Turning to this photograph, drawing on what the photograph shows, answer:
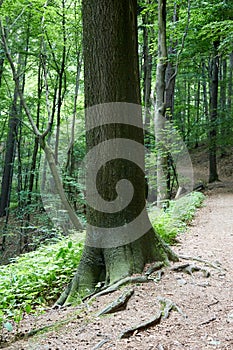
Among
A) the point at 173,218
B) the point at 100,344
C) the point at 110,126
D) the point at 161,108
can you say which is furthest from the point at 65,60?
the point at 100,344

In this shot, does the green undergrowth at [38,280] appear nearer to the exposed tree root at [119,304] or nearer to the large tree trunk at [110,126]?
the large tree trunk at [110,126]

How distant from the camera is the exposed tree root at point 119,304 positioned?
3014mm

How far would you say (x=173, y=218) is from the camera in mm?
7242

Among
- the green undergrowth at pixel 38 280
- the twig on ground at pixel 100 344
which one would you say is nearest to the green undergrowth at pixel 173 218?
the green undergrowth at pixel 38 280

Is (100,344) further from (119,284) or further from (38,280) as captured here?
(38,280)

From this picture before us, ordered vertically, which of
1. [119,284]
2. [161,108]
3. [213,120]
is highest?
[213,120]

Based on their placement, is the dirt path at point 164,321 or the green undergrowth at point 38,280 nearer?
the dirt path at point 164,321

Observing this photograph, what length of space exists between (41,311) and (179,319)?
5.25 ft

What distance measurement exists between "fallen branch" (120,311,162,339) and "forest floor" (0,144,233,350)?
2 centimetres

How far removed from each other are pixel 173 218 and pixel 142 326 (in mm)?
4694

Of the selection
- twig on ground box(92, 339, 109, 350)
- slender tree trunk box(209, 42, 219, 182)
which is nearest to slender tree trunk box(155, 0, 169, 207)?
slender tree trunk box(209, 42, 219, 182)

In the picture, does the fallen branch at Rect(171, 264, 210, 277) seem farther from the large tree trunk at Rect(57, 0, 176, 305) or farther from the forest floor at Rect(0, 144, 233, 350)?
the large tree trunk at Rect(57, 0, 176, 305)

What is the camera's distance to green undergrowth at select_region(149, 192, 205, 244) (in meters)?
5.77

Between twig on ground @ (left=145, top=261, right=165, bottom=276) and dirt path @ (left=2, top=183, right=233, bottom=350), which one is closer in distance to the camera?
dirt path @ (left=2, top=183, right=233, bottom=350)
